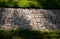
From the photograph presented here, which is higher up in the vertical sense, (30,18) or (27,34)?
(30,18)

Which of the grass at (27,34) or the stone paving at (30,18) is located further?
the stone paving at (30,18)

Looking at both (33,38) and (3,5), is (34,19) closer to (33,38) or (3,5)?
(33,38)

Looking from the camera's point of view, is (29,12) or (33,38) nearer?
(33,38)

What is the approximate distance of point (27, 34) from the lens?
421 centimetres

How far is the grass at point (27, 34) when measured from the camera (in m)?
4.16

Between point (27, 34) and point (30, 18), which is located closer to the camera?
point (27, 34)

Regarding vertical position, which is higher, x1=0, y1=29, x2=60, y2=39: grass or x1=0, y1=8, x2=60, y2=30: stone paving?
x1=0, y1=8, x2=60, y2=30: stone paving

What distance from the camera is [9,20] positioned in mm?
4562

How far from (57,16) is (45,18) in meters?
0.34

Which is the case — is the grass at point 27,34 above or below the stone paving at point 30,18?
below

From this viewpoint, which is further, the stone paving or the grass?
the stone paving

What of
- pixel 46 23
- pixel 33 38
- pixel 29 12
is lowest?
pixel 33 38

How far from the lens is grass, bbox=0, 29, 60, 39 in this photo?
13.7 ft

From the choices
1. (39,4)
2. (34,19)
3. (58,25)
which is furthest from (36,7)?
(58,25)
